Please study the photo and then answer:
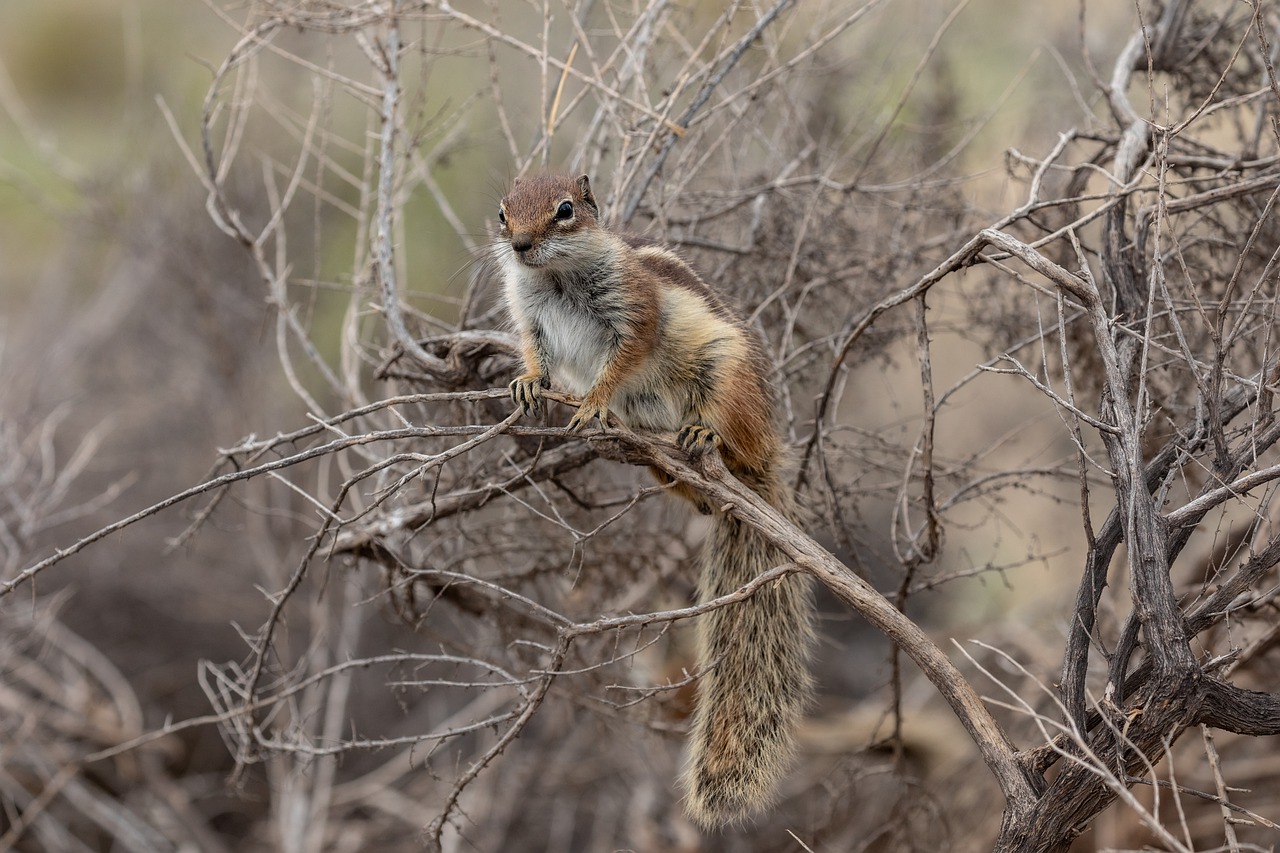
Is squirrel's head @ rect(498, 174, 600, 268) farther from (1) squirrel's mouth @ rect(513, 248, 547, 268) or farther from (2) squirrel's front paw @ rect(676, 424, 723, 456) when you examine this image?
(2) squirrel's front paw @ rect(676, 424, 723, 456)

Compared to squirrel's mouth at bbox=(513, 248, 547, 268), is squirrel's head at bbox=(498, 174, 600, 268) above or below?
above

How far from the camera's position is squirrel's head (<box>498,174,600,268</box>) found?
2.95 meters

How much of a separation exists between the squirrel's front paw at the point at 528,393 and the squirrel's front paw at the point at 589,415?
123 mm

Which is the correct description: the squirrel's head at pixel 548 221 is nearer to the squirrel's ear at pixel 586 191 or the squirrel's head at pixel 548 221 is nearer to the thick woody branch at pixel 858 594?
the squirrel's ear at pixel 586 191

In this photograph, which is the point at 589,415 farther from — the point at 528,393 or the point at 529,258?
the point at 529,258

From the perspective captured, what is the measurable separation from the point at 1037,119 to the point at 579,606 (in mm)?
3554

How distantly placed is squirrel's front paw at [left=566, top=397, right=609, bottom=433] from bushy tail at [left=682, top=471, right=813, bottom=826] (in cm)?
54

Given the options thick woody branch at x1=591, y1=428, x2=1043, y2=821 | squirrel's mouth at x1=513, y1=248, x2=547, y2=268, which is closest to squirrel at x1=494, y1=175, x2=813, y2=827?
squirrel's mouth at x1=513, y1=248, x2=547, y2=268

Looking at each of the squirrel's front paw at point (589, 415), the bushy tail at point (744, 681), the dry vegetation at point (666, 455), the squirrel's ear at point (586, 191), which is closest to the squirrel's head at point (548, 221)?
the squirrel's ear at point (586, 191)

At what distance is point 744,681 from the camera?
2830mm

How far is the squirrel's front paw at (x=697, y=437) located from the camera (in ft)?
9.48

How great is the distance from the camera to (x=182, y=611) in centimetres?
724

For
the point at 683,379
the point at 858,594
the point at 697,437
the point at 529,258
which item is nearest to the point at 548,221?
the point at 529,258

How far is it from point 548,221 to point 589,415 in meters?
0.57
